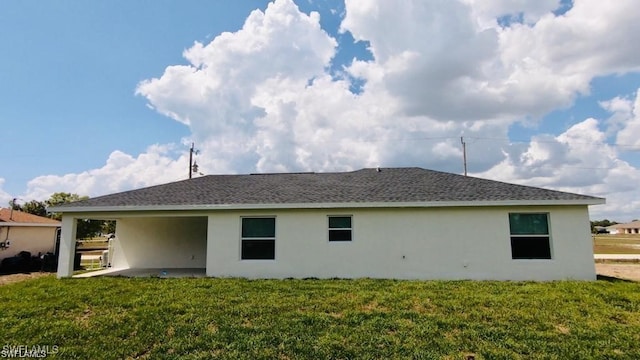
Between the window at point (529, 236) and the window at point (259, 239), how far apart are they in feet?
24.6

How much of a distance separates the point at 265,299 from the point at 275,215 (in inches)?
156

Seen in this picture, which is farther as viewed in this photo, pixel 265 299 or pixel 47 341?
pixel 265 299

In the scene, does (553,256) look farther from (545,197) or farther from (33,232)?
(33,232)

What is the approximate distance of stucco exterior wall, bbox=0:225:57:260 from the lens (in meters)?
17.6

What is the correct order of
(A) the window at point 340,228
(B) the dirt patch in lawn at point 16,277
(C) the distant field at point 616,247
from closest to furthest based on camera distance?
(A) the window at point 340,228, (B) the dirt patch in lawn at point 16,277, (C) the distant field at point 616,247

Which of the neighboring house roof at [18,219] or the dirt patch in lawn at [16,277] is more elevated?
the neighboring house roof at [18,219]

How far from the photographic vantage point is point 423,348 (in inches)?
235

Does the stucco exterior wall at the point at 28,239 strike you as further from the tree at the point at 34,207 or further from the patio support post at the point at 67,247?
the tree at the point at 34,207

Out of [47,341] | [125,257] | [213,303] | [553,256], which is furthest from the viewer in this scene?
[125,257]

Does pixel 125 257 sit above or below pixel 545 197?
below

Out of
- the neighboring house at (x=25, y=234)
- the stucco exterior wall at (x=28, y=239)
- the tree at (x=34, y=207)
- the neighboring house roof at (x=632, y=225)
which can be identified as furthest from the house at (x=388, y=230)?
the neighboring house roof at (x=632, y=225)

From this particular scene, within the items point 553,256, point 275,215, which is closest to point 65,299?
point 275,215

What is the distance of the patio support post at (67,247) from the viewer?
12.2 m

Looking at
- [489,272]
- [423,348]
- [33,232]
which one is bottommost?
[423,348]
